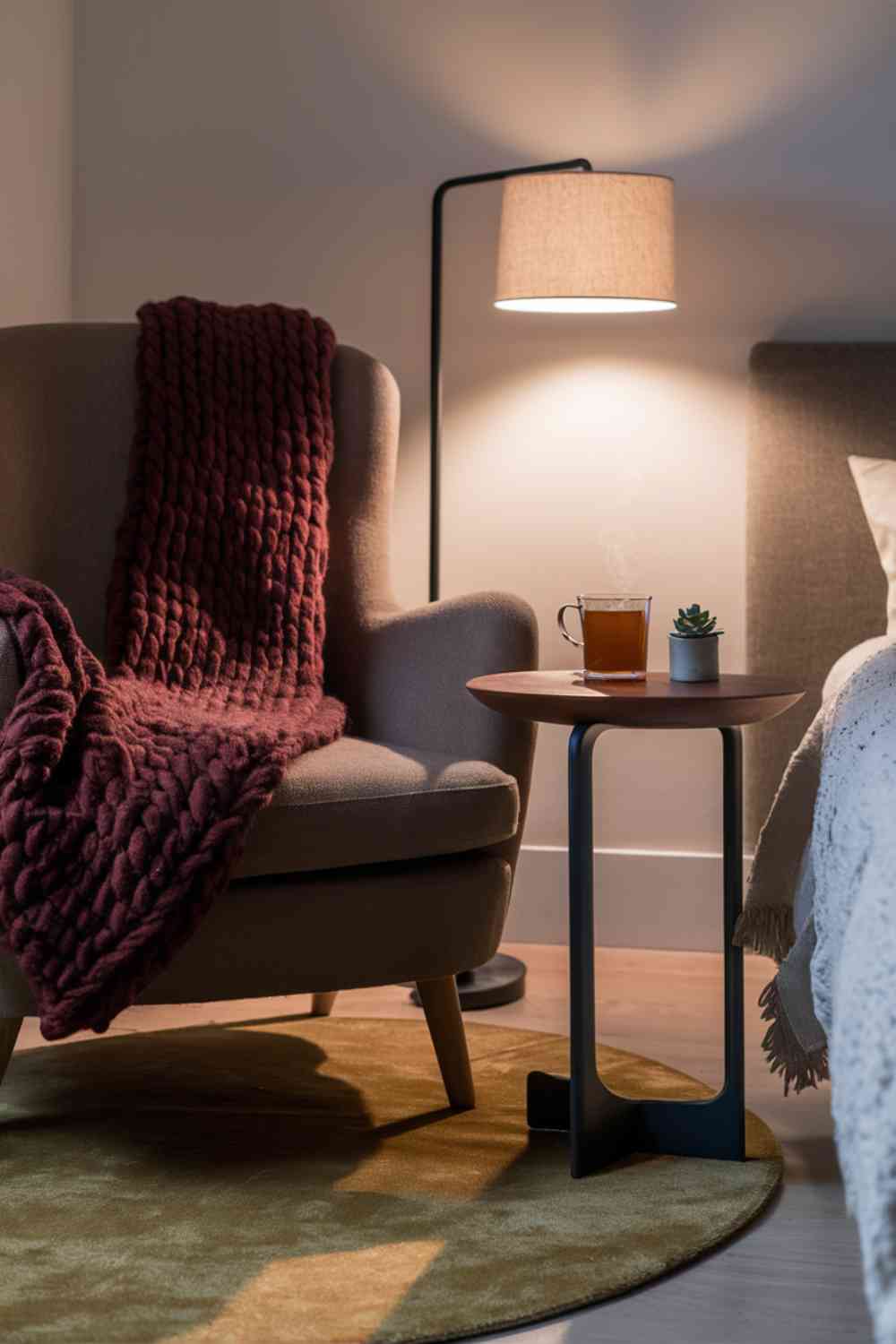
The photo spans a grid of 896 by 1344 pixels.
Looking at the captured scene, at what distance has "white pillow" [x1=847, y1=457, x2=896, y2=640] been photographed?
8.69 feet

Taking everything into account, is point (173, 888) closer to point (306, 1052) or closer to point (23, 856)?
point (23, 856)

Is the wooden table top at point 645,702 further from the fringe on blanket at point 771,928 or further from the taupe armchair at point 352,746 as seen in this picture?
the fringe on blanket at point 771,928

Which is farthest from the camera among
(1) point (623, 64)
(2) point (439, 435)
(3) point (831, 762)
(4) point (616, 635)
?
(1) point (623, 64)

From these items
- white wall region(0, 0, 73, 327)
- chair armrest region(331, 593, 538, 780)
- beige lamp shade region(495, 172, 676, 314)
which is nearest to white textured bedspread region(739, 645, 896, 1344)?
chair armrest region(331, 593, 538, 780)

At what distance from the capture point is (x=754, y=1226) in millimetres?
1772

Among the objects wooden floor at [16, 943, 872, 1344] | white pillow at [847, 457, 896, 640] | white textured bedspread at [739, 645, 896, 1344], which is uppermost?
white pillow at [847, 457, 896, 640]

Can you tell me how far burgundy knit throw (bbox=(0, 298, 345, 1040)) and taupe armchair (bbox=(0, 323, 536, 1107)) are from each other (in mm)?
53

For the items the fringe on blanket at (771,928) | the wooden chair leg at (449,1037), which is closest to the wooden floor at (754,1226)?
the fringe on blanket at (771,928)

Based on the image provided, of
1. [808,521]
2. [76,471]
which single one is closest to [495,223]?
[808,521]

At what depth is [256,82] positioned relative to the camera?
3100 mm

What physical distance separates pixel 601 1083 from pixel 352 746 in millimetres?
510

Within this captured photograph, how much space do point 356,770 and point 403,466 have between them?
4.20 ft

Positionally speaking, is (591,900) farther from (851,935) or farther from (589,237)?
(589,237)

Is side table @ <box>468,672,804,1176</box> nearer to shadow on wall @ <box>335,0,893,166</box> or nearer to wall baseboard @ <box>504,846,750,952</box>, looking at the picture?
wall baseboard @ <box>504,846,750,952</box>
